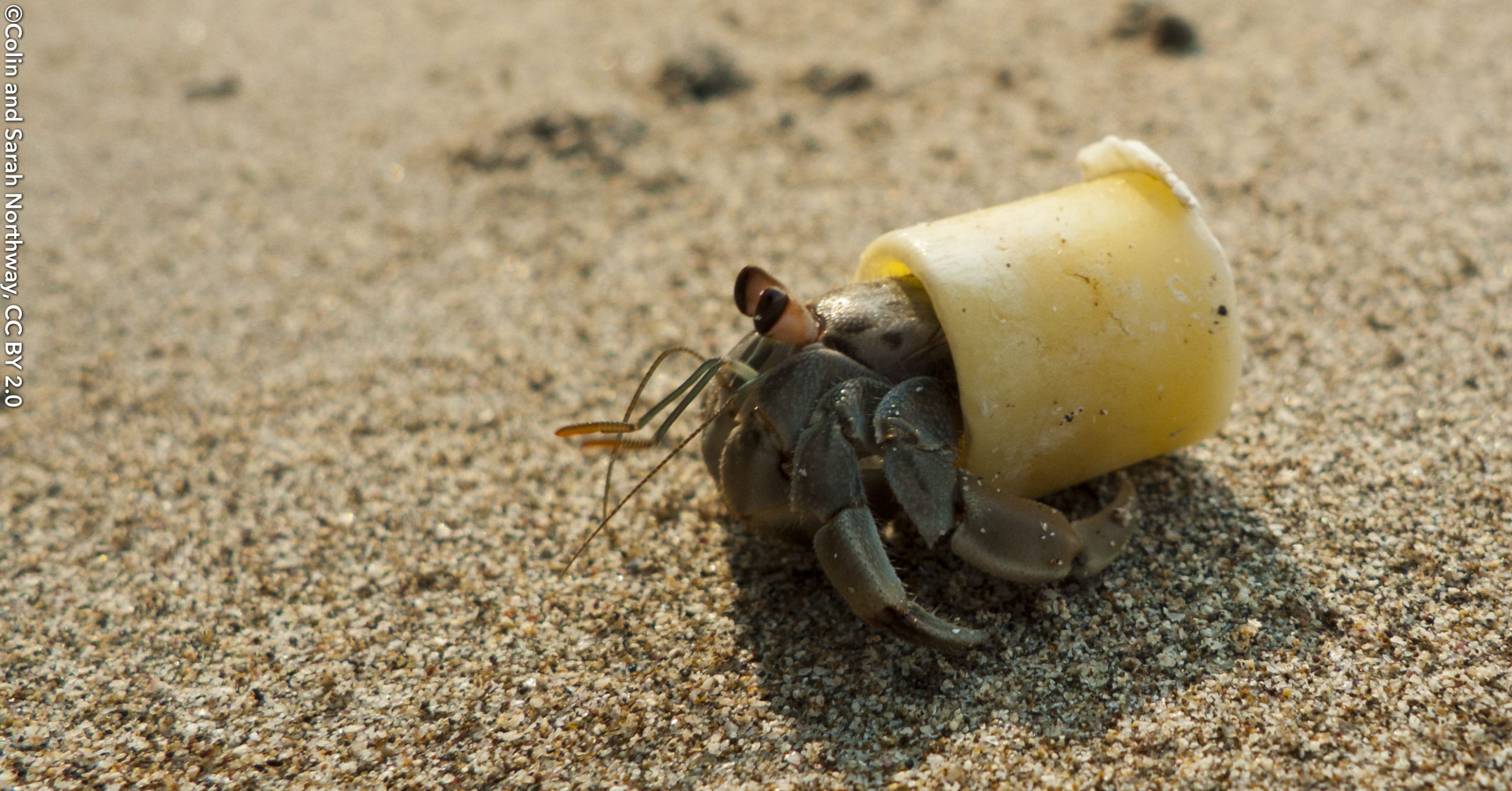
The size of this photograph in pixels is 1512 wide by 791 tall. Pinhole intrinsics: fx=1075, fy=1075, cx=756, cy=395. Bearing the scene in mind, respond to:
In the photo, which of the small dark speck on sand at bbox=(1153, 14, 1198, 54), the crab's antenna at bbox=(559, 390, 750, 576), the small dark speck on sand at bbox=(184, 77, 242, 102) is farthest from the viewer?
the small dark speck on sand at bbox=(184, 77, 242, 102)

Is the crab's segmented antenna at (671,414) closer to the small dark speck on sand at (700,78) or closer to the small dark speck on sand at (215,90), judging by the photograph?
the small dark speck on sand at (700,78)

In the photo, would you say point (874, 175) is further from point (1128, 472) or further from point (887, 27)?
point (1128, 472)

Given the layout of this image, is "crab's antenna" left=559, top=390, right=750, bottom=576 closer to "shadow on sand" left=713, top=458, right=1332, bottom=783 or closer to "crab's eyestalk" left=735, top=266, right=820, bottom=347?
"crab's eyestalk" left=735, top=266, right=820, bottom=347

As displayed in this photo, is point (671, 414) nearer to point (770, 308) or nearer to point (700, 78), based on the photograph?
point (770, 308)

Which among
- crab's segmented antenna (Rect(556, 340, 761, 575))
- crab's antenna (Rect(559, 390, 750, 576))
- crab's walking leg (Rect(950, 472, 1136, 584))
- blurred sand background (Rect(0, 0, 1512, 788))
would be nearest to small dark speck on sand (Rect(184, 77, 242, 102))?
blurred sand background (Rect(0, 0, 1512, 788))

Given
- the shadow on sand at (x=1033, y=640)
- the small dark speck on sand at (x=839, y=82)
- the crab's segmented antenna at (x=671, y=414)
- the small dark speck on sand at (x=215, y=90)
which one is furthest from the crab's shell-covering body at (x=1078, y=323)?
the small dark speck on sand at (x=215, y=90)

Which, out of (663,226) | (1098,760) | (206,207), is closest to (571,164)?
(663,226)

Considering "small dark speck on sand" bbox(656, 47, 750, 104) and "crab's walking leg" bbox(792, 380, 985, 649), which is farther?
"small dark speck on sand" bbox(656, 47, 750, 104)
